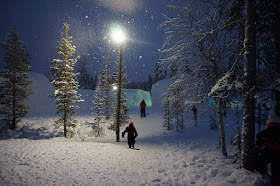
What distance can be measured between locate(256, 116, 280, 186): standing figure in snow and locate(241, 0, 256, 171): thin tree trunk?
1.79 feet

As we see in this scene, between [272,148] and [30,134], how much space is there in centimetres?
2194

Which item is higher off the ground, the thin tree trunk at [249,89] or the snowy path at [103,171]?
the thin tree trunk at [249,89]

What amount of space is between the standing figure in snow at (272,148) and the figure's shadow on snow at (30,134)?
19.4 meters

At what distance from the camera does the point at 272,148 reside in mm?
4359

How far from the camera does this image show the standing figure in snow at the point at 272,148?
4336mm

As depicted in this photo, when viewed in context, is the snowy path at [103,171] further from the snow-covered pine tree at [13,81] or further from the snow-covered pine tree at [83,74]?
the snow-covered pine tree at [83,74]

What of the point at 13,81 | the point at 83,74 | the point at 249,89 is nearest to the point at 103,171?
the point at 249,89

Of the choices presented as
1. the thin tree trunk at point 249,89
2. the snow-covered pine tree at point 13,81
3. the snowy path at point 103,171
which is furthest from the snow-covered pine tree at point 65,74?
the thin tree trunk at point 249,89

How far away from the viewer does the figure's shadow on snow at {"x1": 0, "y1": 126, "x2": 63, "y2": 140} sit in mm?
17556

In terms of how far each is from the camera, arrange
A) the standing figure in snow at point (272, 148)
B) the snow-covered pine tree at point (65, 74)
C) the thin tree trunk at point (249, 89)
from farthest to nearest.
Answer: the snow-covered pine tree at point (65, 74) → the thin tree trunk at point (249, 89) → the standing figure in snow at point (272, 148)

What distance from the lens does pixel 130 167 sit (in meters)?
6.94

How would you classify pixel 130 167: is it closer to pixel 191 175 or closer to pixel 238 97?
pixel 191 175

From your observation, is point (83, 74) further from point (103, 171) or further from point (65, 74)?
point (103, 171)

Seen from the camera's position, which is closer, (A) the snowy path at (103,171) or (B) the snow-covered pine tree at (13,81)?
(A) the snowy path at (103,171)
